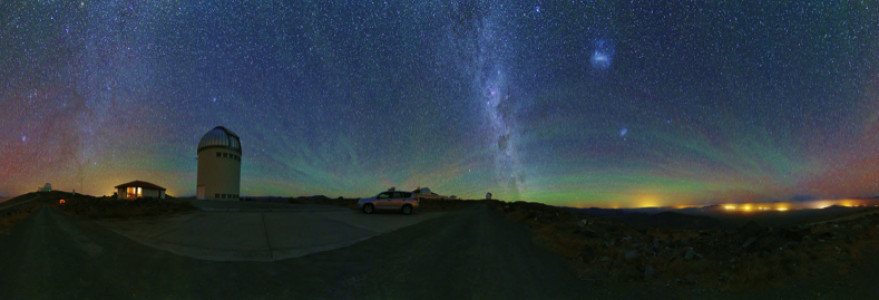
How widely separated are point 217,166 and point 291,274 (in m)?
39.2

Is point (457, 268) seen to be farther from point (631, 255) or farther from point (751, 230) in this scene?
point (751, 230)

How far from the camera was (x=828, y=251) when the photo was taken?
Result: 23.9 feet

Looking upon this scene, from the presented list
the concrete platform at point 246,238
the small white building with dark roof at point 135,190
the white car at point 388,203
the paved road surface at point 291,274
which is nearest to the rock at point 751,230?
the paved road surface at point 291,274

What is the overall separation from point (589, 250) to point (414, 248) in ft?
15.2

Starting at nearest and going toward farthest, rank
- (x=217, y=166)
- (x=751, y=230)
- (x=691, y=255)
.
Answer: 1. (x=691, y=255)
2. (x=751, y=230)
3. (x=217, y=166)

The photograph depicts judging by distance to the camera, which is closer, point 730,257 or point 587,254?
point 730,257

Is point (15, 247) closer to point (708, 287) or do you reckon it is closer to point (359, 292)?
point (359, 292)

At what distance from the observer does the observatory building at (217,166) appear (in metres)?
38.8

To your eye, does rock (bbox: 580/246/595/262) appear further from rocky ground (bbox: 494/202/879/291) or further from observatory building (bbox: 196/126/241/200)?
observatory building (bbox: 196/126/241/200)

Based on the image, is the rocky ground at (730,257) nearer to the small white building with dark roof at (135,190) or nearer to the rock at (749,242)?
the rock at (749,242)

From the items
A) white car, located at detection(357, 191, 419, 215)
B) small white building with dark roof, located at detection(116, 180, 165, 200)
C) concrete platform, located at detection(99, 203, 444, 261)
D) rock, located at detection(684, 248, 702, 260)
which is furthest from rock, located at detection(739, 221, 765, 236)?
small white building with dark roof, located at detection(116, 180, 165, 200)

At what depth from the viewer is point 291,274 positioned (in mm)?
6840

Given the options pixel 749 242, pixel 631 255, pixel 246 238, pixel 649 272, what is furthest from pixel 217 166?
pixel 749 242

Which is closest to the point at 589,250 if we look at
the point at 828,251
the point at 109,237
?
the point at 828,251
